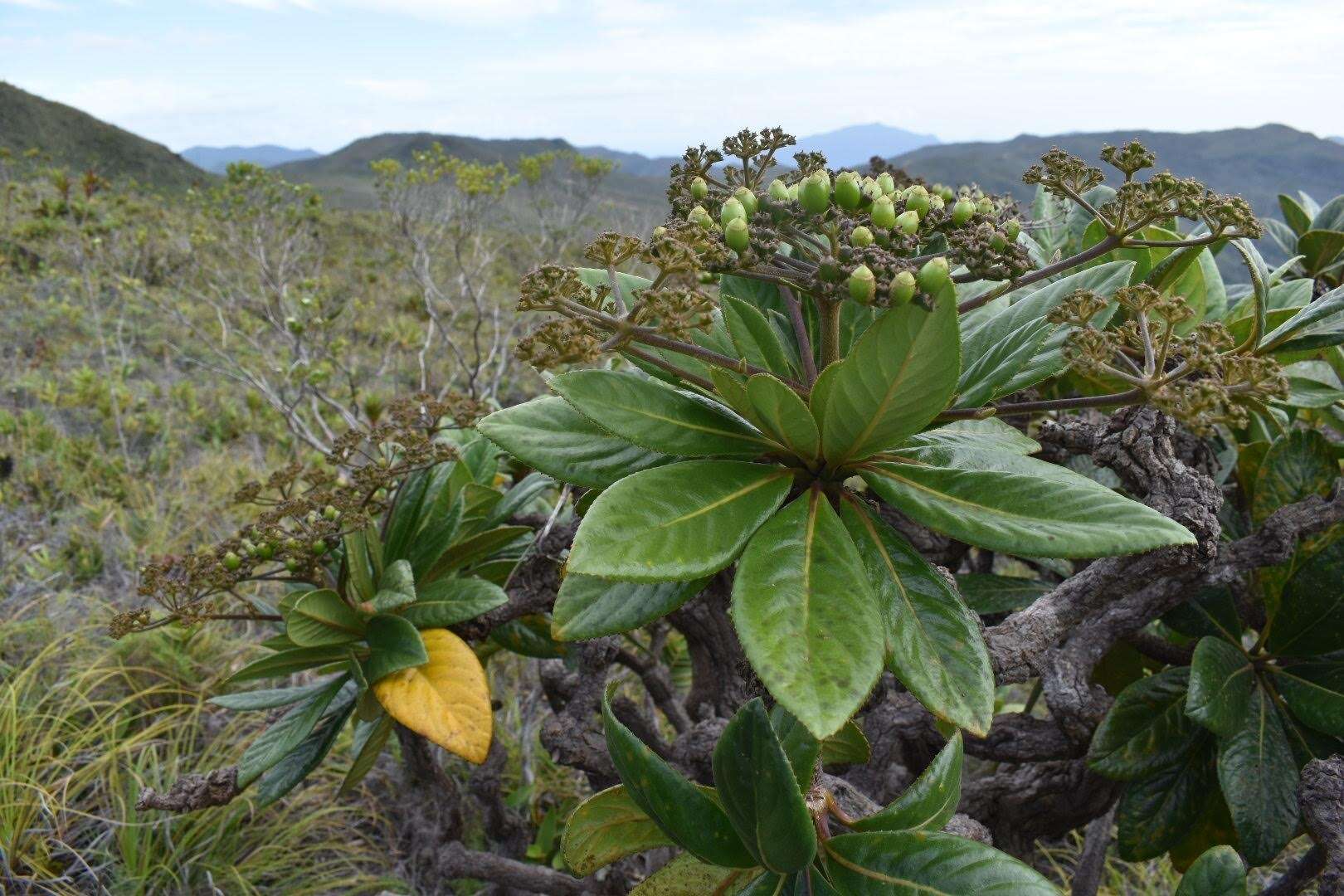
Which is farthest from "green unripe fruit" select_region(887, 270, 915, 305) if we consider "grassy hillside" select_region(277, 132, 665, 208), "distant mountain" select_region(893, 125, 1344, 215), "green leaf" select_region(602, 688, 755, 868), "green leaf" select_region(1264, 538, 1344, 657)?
"grassy hillside" select_region(277, 132, 665, 208)

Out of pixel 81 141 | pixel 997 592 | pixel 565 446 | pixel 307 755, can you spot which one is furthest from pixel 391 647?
pixel 81 141

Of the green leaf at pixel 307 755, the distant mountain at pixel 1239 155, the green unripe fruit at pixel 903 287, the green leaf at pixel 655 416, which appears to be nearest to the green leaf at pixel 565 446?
the green leaf at pixel 655 416

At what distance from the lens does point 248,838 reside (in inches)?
126

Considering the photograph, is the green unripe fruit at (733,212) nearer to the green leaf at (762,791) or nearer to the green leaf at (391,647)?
the green leaf at (762,791)

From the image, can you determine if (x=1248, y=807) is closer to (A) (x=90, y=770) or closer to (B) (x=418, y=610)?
(B) (x=418, y=610)

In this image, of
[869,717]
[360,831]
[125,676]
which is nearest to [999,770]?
[869,717]

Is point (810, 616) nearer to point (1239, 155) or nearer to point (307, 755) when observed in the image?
point (307, 755)

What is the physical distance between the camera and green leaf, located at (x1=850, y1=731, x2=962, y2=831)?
1.07 m

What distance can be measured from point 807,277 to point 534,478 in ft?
3.76

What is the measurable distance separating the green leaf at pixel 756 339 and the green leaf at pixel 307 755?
1304 mm

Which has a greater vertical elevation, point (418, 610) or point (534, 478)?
point (534, 478)

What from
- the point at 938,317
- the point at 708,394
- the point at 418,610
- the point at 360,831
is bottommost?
the point at 360,831

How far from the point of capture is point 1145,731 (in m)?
1.55

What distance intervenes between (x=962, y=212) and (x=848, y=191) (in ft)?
0.61
